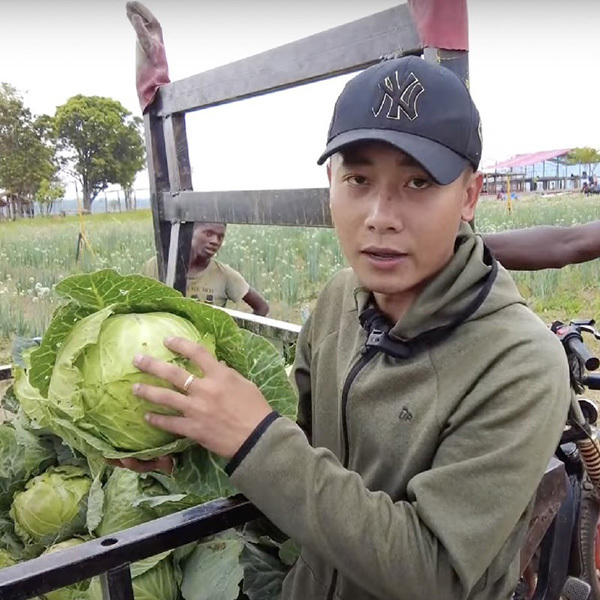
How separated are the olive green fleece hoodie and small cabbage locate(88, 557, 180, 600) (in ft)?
1.38

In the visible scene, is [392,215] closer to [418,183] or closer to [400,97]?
[418,183]

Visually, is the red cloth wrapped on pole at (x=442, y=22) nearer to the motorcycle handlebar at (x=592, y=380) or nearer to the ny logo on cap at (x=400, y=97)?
the ny logo on cap at (x=400, y=97)

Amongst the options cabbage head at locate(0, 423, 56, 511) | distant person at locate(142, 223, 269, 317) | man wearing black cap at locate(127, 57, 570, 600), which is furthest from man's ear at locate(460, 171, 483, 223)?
distant person at locate(142, 223, 269, 317)

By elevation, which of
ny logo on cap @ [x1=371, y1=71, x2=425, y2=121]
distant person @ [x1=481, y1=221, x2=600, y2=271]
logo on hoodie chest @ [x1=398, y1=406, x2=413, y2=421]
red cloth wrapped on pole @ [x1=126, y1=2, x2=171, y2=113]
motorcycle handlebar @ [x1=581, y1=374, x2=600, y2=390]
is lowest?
motorcycle handlebar @ [x1=581, y1=374, x2=600, y2=390]

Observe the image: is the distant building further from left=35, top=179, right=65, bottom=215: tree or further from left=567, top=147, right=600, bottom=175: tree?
left=35, top=179, right=65, bottom=215: tree

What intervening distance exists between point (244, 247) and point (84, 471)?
15.6 ft

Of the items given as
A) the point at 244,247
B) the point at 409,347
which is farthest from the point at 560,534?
the point at 244,247

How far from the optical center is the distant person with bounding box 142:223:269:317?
13.9 ft

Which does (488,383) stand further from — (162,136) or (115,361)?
(162,136)

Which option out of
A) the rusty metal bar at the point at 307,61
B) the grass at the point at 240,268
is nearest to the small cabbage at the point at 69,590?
the rusty metal bar at the point at 307,61

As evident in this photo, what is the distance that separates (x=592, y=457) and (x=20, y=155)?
505 inches

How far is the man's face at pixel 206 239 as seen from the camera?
4.21 metres

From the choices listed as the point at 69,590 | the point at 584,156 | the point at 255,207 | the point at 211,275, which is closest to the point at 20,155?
the point at 211,275

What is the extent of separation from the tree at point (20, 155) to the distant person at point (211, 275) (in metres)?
8.88
